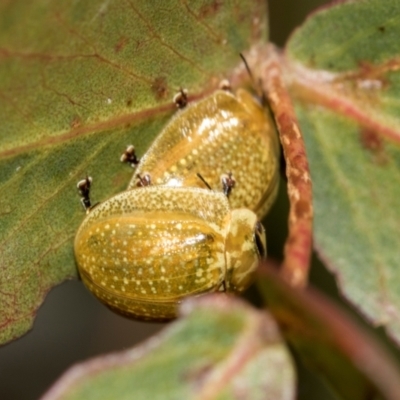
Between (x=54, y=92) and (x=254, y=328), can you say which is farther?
(x=54, y=92)

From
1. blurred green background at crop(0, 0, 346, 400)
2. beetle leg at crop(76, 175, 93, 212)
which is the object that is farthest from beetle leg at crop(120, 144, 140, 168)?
blurred green background at crop(0, 0, 346, 400)

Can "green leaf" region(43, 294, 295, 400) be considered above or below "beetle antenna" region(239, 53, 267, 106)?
below

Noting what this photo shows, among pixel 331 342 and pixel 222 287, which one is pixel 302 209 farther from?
pixel 222 287

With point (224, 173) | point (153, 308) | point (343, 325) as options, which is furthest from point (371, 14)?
point (343, 325)

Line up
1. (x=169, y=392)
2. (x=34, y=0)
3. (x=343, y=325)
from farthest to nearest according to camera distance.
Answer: (x=34, y=0)
(x=169, y=392)
(x=343, y=325)

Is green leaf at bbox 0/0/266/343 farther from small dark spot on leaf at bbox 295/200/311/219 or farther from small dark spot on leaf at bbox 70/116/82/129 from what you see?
small dark spot on leaf at bbox 295/200/311/219

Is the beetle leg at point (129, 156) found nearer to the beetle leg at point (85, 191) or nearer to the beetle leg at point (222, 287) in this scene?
the beetle leg at point (85, 191)

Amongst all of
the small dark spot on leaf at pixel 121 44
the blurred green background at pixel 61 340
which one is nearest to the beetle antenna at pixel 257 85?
the small dark spot on leaf at pixel 121 44

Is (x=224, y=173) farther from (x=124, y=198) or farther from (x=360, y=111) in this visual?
(x=360, y=111)
